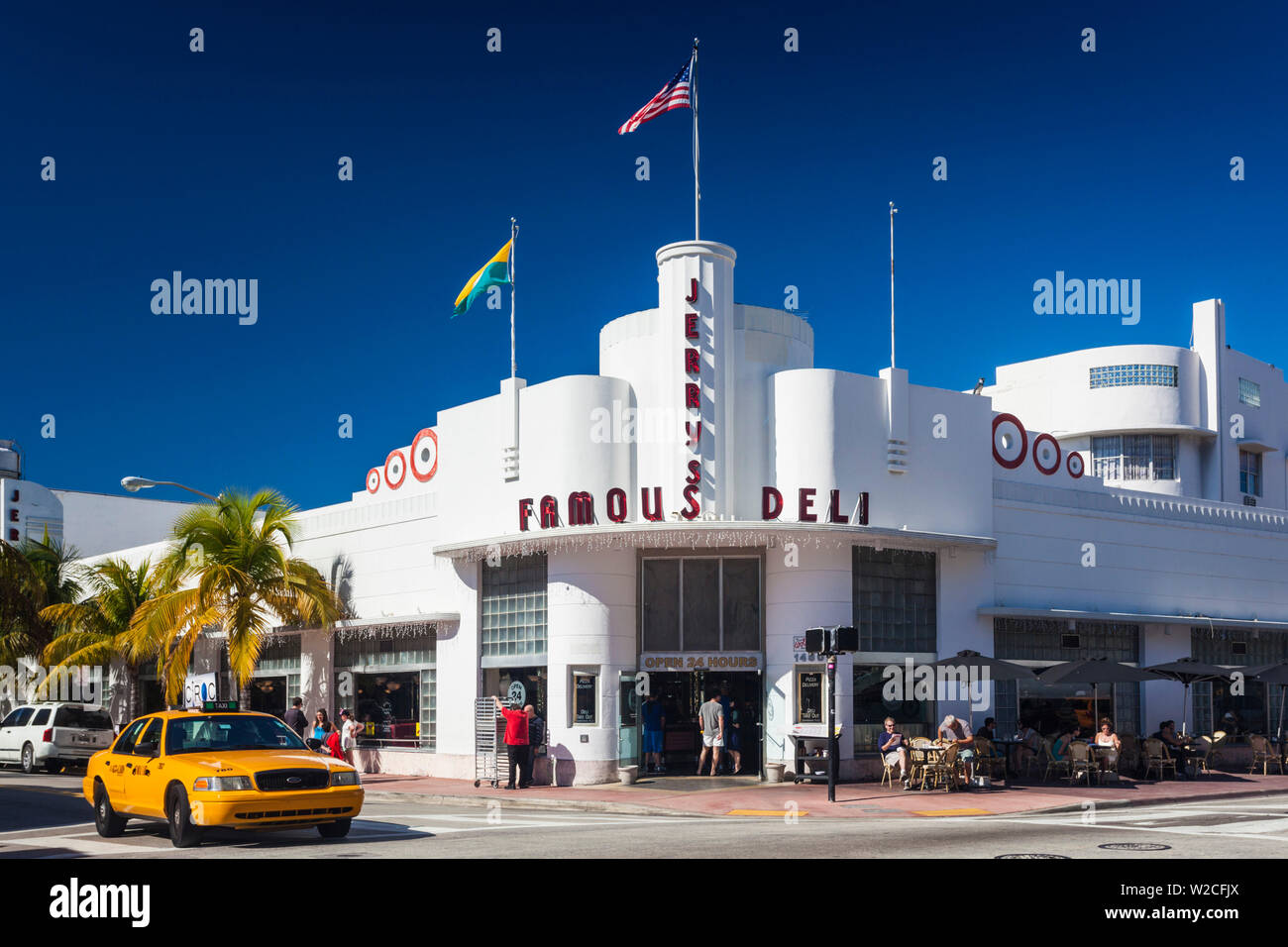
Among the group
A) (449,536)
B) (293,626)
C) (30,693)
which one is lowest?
(30,693)

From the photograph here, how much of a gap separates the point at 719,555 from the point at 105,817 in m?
12.1

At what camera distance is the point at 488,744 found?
24.9 metres

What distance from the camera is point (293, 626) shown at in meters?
30.5

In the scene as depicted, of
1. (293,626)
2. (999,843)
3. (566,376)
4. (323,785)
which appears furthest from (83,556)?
(999,843)

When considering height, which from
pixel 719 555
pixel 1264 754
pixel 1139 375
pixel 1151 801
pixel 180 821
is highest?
pixel 1139 375

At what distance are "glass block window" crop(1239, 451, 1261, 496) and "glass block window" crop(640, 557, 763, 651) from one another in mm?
20092

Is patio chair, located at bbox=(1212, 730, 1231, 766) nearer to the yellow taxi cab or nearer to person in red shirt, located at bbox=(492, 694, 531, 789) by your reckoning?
person in red shirt, located at bbox=(492, 694, 531, 789)

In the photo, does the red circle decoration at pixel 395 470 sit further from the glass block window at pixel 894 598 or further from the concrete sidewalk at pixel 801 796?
the glass block window at pixel 894 598

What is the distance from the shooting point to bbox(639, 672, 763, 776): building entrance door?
80.6 feet

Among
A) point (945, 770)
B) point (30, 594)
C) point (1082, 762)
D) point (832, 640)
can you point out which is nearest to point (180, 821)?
point (832, 640)

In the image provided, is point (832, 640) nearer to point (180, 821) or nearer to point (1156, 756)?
point (1156, 756)
